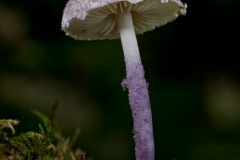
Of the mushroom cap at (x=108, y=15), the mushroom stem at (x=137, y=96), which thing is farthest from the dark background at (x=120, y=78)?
the mushroom stem at (x=137, y=96)

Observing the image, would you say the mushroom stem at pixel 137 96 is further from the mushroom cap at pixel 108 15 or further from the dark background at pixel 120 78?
the dark background at pixel 120 78

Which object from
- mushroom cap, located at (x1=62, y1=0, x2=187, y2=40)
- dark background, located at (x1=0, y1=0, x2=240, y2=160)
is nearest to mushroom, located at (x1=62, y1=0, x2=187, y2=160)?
mushroom cap, located at (x1=62, y1=0, x2=187, y2=40)

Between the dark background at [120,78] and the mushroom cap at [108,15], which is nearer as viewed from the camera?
the mushroom cap at [108,15]

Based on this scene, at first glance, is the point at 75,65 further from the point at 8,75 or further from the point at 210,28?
the point at 210,28

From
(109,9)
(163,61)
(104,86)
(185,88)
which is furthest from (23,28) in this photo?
(109,9)

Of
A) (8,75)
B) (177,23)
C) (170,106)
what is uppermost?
(177,23)

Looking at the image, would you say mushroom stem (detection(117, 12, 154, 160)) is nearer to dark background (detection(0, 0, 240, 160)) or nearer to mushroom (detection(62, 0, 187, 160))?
mushroom (detection(62, 0, 187, 160))

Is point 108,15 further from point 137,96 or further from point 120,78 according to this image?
point 120,78

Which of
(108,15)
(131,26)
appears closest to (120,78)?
(108,15)
